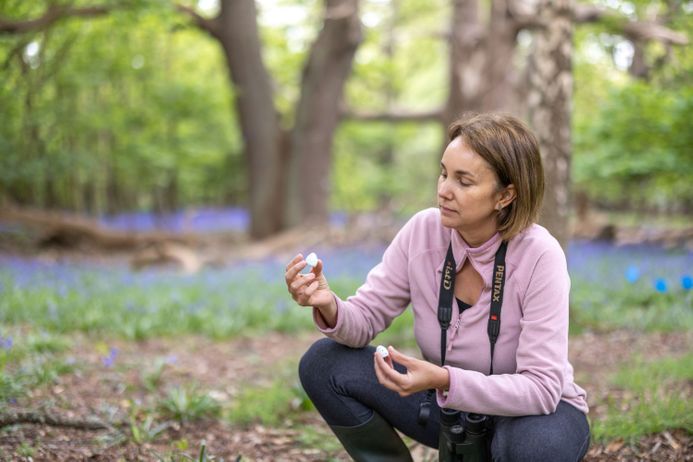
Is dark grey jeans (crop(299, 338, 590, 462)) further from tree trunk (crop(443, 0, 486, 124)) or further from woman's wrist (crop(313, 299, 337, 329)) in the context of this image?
tree trunk (crop(443, 0, 486, 124))

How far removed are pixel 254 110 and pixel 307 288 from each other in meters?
9.47

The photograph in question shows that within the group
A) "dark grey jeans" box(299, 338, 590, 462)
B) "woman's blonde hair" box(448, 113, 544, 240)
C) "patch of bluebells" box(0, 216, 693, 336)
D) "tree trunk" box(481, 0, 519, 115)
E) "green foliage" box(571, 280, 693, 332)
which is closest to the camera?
"woman's blonde hair" box(448, 113, 544, 240)

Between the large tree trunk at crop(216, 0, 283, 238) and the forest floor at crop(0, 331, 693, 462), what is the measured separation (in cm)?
617

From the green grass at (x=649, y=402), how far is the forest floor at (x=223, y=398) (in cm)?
4

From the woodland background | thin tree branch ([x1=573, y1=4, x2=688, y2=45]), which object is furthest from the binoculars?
thin tree branch ([x1=573, y1=4, x2=688, y2=45])

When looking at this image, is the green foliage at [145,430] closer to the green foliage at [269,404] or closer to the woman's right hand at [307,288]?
the green foliage at [269,404]

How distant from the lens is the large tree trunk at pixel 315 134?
36.2ft

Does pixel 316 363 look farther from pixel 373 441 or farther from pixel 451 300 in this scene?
pixel 451 300

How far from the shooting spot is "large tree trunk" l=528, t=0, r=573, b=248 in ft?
14.9

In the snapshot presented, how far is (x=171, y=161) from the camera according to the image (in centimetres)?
1169

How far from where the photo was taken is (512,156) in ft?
6.71

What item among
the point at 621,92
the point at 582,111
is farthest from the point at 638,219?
the point at 621,92

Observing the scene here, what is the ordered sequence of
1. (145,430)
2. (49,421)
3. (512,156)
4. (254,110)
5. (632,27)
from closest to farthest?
(512,156) → (49,421) → (145,430) → (632,27) → (254,110)

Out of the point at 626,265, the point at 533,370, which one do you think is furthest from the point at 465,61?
the point at 533,370
